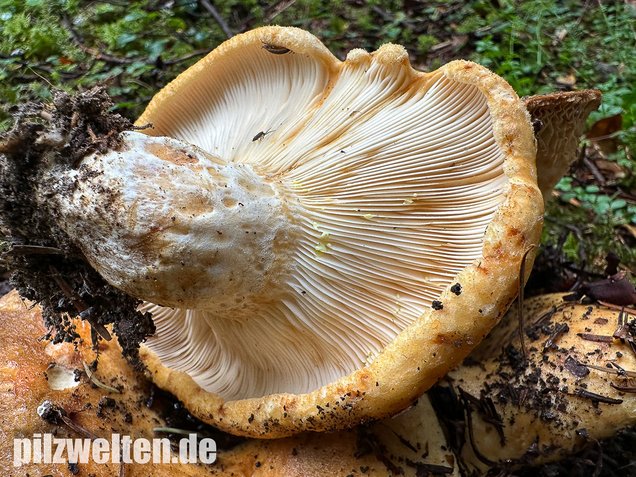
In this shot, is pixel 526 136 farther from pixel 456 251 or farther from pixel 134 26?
pixel 134 26

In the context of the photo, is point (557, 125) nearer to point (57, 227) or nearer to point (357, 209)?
point (357, 209)

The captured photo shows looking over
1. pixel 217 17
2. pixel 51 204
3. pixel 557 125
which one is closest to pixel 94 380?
pixel 51 204

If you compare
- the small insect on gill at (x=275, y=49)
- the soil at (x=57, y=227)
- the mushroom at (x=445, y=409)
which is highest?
the small insect on gill at (x=275, y=49)

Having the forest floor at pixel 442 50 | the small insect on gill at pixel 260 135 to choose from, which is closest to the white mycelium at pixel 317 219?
the small insect on gill at pixel 260 135

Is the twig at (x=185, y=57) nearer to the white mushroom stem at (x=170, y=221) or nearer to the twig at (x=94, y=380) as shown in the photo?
the white mushroom stem at (x=170, y=221)

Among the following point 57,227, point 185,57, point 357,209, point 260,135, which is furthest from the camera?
point 185,57
